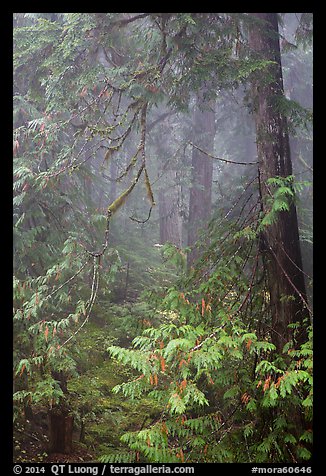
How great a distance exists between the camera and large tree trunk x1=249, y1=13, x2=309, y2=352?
537 cm

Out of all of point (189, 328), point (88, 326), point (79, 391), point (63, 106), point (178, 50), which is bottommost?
point (79, 391)

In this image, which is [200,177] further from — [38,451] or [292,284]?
[38,451]

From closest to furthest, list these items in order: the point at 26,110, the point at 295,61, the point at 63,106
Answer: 1. the point at 63,106
2. the point at 26,110
3. the point at 295,61

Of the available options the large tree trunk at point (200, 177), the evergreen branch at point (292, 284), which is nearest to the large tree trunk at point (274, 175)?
the evergreen branch at point (292, 284)

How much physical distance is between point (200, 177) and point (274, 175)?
8.02 metres

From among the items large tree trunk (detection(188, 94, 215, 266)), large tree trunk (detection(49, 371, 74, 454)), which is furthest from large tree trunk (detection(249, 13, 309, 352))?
large tree trunk (detection(188, 94, 215, 266))

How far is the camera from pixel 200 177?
13.6 metres

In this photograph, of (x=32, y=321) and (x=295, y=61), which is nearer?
(x=32, y=321)

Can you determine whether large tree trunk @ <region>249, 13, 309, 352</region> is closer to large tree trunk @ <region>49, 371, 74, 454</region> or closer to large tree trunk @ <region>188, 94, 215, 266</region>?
large tree trunk @ <region>49, 371, 74, 454</region>

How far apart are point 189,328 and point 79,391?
3.54 metres

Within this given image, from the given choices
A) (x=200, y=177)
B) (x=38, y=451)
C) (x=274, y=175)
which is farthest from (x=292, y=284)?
(x=200, y=177)
